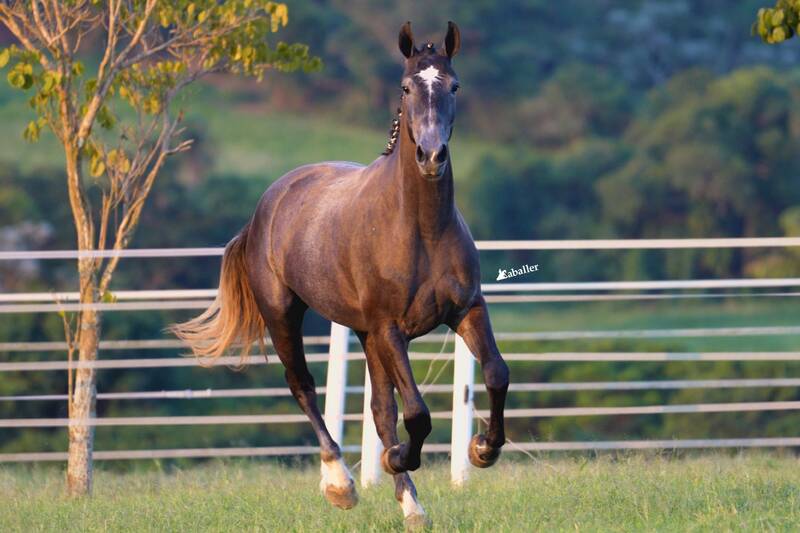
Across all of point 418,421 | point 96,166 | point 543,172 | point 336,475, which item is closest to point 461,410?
point 336,475

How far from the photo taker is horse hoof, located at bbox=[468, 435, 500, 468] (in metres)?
6.24

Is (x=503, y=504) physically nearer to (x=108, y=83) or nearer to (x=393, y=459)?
(x=393, y=459)

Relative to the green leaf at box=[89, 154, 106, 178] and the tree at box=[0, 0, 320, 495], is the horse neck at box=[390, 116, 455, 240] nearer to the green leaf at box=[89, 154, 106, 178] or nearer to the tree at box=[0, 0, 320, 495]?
the tree at box=[0, 0, 320, 495]

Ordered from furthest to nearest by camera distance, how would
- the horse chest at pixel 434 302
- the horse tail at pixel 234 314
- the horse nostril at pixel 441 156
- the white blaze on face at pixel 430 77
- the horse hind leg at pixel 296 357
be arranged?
the horse tail at pixel 234 314, the horse hind leg at pixel 296 357, the horse chest at pixel 434 302, the white blaze on face at pixel 430 77, the horse nostril at pixel 441 156

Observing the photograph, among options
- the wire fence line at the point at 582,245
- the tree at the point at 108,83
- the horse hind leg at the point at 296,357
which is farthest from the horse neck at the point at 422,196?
the tree at the point at 108,83

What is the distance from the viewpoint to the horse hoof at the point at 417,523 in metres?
6.20

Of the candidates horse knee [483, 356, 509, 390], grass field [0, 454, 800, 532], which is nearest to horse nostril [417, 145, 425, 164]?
horse knee [483, 356, 509, 390]

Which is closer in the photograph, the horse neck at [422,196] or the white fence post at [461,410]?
the horse neck at [422,196]

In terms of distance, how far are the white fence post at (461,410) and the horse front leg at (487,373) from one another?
2.12 metres

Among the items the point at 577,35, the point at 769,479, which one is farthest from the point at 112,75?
the point at 577,35

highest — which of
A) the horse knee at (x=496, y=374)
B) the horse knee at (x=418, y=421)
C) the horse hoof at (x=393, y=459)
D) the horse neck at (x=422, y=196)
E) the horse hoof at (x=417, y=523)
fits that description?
the horse neck at (x=422, y=196)

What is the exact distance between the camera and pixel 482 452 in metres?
6.26

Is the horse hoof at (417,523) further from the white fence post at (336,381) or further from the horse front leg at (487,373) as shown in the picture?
the white fence post at (336,381)

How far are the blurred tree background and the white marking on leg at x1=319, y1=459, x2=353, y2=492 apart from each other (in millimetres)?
15658
